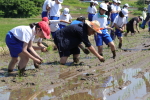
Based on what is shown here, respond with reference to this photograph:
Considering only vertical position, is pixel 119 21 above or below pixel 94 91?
above

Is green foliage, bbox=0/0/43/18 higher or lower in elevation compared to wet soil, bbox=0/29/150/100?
lower

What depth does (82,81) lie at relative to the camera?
706cm

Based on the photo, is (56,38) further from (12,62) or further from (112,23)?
(112,23)

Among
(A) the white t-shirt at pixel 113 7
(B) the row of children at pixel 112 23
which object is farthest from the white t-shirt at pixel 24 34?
(A) the white t-shirt at pixel 113 7

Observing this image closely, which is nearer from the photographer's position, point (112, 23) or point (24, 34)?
point (24, 34)

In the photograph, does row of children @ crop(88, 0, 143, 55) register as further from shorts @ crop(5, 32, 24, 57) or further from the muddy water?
shorts @ crop(5, 32, 24, 57)

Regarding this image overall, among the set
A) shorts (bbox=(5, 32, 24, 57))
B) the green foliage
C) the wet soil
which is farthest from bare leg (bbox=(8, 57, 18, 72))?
the green foliage

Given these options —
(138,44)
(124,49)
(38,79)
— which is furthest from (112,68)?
(138,44)

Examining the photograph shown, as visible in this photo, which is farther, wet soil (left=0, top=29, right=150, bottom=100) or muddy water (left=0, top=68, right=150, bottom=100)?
wet soil (left=0, top=29, right=150, bottom=100)

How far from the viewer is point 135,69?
27.5 feet

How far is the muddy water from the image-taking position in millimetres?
5852

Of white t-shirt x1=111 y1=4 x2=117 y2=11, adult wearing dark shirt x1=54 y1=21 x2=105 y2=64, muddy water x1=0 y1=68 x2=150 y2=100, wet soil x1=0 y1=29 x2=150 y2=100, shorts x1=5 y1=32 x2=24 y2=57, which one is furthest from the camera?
white t-shirt x1=111 y1=4 x2=117 y2=11

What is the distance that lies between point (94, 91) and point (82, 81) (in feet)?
2.70

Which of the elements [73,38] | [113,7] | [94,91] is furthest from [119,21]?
[94,91]
